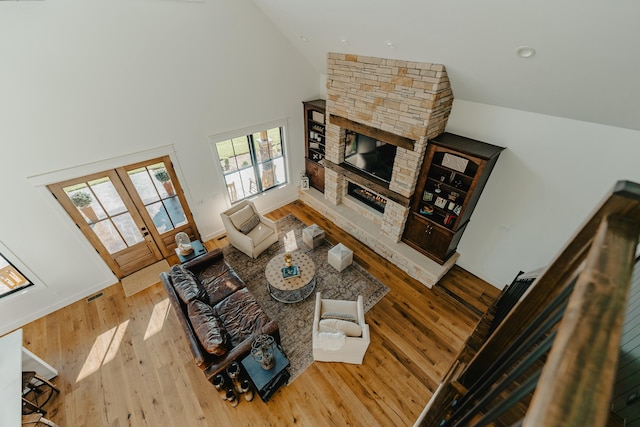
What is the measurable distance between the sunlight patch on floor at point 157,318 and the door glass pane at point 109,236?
1.26 m

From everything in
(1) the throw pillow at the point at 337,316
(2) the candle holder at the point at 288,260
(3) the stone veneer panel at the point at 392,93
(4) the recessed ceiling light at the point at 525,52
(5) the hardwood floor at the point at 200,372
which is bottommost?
(5) the hardwood floor at the point at 200,372

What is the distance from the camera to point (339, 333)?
136 inches

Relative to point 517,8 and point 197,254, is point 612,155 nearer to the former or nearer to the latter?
point 517,8

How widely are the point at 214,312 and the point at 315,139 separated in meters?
4.25

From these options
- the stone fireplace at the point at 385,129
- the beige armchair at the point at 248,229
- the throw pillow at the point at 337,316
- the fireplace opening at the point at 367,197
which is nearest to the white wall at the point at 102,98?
the beige armchair at the point at 248,229

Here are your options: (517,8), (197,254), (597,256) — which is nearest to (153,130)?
(197,254)

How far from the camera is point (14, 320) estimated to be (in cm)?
429

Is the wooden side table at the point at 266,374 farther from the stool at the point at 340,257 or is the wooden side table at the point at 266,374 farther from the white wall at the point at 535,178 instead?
the white wall at the point at 535,178

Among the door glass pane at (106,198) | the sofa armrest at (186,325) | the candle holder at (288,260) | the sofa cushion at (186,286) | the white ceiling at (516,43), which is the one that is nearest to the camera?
the white ceiling at (516,43)

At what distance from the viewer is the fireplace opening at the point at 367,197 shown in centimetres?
568

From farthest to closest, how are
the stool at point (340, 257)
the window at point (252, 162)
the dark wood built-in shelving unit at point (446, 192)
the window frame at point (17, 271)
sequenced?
the window at point (252, 162)
the stool at point (340, 257)
the dark wood built-in shelving unit at point (446, 192)
the window frame at point (17, 271)

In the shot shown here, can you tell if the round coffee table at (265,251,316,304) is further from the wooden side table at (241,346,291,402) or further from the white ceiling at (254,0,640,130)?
the white ceiling at (254,0,640,130)

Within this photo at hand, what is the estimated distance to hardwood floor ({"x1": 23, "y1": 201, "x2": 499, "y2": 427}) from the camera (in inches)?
133

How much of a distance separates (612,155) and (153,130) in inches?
243
